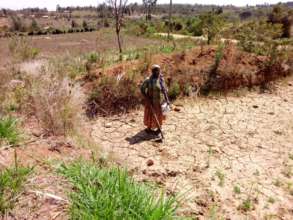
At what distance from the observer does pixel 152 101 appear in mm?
4824

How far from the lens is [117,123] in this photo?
→ 5.59 m

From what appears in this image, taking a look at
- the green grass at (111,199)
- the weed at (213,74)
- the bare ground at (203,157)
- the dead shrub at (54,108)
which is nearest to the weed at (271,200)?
the bare ground at (203,157)

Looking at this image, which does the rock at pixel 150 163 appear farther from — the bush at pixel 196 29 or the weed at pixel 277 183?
the bush at pixel 196 29

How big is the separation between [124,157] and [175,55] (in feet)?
12.9

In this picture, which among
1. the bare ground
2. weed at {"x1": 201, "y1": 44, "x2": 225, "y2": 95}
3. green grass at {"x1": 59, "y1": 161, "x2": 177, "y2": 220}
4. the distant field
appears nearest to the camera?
green grass at {"x1": 59, "y1": 161, "x2": 177, "y2": 220}

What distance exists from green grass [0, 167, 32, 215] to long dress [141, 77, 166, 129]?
2714 millimetres

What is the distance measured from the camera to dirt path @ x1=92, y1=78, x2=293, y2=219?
3.38 meters

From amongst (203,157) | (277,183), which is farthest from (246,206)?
(203,157)

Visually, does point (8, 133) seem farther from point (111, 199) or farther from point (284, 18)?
point (284, 18)

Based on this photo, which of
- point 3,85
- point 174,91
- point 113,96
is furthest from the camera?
point 174,91

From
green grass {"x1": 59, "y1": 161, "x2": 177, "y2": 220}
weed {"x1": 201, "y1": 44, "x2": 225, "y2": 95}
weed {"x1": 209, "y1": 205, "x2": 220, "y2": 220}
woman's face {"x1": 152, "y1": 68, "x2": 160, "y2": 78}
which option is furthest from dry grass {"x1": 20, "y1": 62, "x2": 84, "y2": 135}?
weed {"x1": 201, "y1": 44, "x2": 225, "y2": 95}

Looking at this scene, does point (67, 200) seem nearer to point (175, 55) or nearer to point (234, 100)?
point (234, 100)

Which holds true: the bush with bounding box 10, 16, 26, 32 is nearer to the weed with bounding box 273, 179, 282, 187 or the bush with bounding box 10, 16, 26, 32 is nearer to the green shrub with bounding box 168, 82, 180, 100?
the green shrub with bounding box 168, 82, 180, 100

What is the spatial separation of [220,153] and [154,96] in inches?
53.1
